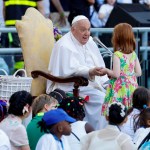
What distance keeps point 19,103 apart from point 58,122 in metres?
1.02

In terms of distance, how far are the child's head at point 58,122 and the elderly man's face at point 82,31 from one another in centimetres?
368

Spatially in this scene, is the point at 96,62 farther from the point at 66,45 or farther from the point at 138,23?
the point at 138,23

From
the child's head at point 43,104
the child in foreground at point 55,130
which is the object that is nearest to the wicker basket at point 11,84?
the child's head at point 43,104

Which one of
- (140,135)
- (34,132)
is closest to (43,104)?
(34,132)

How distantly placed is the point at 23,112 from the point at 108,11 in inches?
321

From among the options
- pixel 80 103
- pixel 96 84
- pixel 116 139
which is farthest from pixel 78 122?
pixel 96 84

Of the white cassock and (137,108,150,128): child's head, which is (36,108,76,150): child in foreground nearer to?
(137,108,150,128): child's head

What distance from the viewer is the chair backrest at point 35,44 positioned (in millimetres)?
14117

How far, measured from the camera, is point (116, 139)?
9805 mm

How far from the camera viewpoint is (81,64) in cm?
1394

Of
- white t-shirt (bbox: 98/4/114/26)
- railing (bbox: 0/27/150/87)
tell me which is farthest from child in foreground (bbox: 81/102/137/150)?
white t-shirt (bbox: 98/4/114/26)

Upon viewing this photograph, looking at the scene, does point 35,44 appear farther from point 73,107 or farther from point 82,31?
point 73,107

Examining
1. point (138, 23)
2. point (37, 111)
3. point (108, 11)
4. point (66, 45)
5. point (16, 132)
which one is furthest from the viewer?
point (108, 11)

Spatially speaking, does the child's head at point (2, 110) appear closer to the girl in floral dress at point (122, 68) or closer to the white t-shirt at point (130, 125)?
the white t-shirt at point (130, 125)
